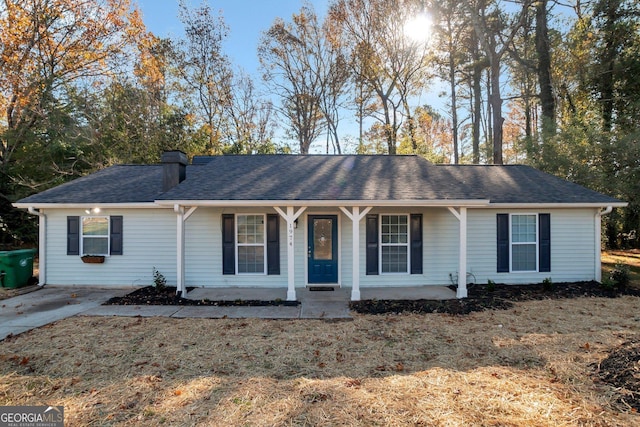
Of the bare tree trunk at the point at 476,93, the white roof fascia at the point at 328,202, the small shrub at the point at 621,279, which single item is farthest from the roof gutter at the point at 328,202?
the bare tree trunk at the point at 476,93

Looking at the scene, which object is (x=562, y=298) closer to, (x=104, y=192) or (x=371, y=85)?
(x=104, y=192)

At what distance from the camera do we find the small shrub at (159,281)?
8.08 m

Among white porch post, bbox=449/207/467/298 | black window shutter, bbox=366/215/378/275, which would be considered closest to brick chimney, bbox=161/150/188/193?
black window shutter, bbox=366/215/378/275

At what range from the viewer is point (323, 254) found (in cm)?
848

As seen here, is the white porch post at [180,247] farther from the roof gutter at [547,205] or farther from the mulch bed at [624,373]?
the roof gutter at [547,205]

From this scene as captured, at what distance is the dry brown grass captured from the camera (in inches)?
123

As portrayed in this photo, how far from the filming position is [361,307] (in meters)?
6.66

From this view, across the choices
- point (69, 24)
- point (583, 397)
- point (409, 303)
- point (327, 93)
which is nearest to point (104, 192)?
point (409, 303)

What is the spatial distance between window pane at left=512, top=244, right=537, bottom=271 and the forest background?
564 cm

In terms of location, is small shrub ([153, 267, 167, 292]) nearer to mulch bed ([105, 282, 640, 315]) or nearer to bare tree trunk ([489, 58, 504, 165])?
mulch bed ([105, 282, 640, 315])

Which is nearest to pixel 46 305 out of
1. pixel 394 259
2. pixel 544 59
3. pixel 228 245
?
pixel 228 245

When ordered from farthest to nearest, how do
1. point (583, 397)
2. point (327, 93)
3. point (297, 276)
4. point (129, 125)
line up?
point (327, 93)
point (129, 125)
point (297, 276)
point (583, 397)

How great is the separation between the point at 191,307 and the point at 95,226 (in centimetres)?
419

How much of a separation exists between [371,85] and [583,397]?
19.3 metres
